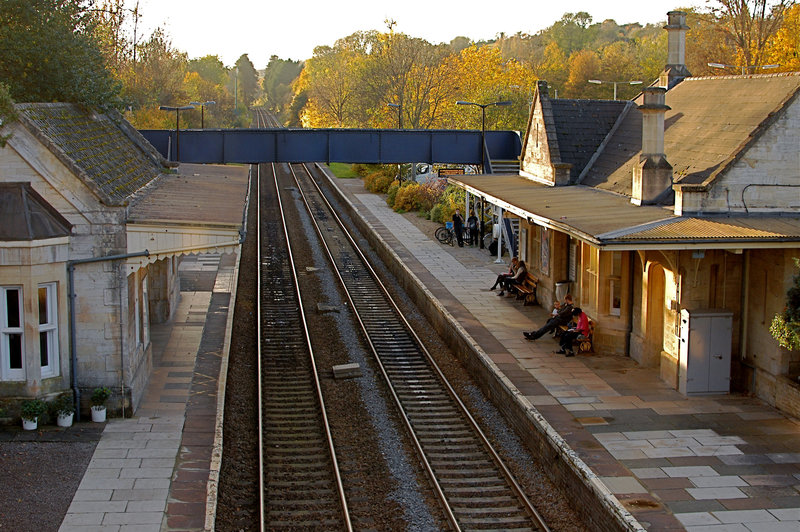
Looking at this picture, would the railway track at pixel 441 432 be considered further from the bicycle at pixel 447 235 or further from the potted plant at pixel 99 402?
the bicycle at pixel 447 235

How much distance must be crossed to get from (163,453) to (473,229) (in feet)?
78.6

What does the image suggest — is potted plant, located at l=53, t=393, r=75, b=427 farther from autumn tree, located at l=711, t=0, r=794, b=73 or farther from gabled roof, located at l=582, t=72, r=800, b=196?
autumn tree, located at l=711, t=0, r=794, b=73

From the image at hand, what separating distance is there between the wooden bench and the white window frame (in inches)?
532

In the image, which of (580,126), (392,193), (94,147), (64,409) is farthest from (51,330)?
(392,193)

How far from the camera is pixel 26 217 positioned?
1398 centimetres

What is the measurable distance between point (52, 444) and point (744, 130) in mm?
13469

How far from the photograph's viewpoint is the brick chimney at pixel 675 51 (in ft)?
73.9

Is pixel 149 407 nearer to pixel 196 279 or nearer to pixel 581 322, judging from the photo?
pixel 581 322

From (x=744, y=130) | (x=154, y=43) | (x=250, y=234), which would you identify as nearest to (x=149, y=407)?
(x=744, y=130)

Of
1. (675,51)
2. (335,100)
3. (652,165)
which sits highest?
(335,100)

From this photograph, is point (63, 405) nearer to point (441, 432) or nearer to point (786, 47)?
point (441, 432)

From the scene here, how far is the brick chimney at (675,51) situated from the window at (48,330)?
15.8m

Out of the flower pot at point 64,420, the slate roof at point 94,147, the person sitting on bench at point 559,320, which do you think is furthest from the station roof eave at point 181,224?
the person sitting on bench at point 559,320

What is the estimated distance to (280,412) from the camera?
1672cm
